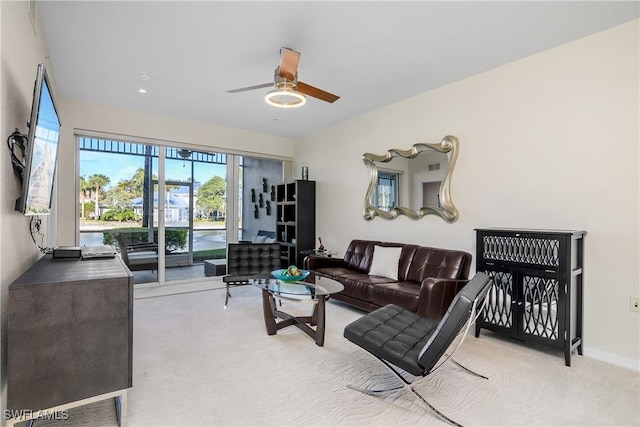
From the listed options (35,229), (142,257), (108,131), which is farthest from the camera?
(142,257)

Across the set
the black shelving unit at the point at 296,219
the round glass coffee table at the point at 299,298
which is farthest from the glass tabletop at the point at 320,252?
the round glass coffee table at the point at 299,298

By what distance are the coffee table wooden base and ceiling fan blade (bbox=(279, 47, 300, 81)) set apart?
6.67 feet

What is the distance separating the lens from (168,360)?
2645mm

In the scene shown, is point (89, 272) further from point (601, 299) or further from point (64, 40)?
point (601, 299)

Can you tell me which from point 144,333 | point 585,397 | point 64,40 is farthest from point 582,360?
point 64,40

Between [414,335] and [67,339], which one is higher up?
[67,339]

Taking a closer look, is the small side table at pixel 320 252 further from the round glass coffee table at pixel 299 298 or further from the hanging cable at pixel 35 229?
the hanging cable at pixel 35 229

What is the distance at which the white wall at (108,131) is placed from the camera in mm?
4430

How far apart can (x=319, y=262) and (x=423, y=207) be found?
164cm

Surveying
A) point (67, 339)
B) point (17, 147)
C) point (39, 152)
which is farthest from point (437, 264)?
point (17, 147)

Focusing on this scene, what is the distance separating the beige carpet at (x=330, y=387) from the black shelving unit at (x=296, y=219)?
260 centimetres

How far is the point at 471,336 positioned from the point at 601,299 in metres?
1.13

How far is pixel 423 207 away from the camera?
4.13 m

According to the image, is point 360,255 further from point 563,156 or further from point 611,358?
point 611,358
